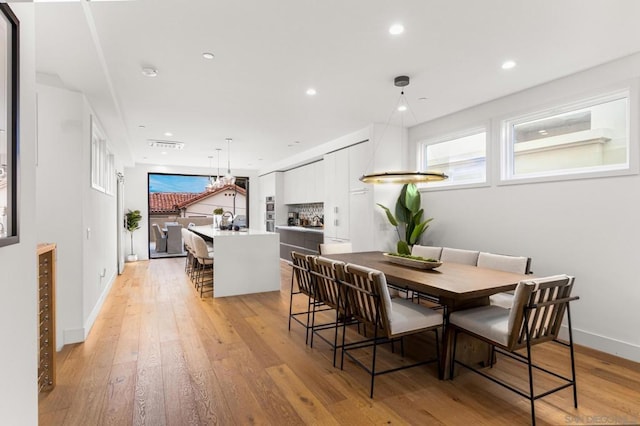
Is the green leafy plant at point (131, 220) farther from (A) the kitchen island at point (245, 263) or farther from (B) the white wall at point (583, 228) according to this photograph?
(B) the white wall at point (583, 228)

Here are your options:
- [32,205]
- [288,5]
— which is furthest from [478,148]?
[32,205]

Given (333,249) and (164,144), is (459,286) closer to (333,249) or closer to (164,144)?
(333,249)

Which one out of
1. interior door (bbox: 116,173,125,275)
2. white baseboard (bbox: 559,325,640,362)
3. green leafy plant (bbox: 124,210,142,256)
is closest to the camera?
white baseboard (bbox: 559,325,640,362)

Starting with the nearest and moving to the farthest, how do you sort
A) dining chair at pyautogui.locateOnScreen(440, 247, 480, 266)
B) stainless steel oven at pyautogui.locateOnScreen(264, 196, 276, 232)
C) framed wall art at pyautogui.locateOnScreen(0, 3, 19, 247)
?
1. framed wall art at pyautogui.locateOnScreen(0, 3, 19, 247)
2. dining chair at pyautogui.locateOnScreen(440, 247, 480, 266)
3. stainless steel oven at pyautogui.locateOnScreen(264, 196, 276, 232)

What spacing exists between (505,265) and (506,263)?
21 millimetres

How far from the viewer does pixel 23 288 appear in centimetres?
Answer: 133

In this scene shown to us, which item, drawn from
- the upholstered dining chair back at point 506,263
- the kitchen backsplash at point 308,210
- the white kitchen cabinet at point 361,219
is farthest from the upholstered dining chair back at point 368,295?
the kitchen backsplash at point 308,210

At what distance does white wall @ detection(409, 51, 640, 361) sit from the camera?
2.82 metres

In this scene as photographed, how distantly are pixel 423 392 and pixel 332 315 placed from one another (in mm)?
1734

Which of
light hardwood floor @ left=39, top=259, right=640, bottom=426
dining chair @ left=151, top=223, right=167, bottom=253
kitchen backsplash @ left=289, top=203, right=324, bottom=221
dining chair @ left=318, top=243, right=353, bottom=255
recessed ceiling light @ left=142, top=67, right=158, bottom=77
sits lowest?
light hardwood floor @ left=39, top=259, right=640, bottom=426

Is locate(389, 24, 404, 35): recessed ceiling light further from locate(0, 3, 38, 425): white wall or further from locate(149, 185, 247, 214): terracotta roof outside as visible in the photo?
locate(149, 185, 247, 214): terracotta roof outside

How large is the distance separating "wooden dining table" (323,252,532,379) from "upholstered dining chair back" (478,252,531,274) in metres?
0.33

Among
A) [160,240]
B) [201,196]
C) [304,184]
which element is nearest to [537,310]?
[304,184]

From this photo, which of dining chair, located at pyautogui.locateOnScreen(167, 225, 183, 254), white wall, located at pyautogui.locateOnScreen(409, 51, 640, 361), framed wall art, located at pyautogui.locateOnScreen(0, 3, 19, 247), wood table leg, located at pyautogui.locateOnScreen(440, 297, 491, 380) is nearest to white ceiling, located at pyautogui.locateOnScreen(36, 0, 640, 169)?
white wall, located at pyautogui.locateOnScreen(409, 51, 640, 361)
